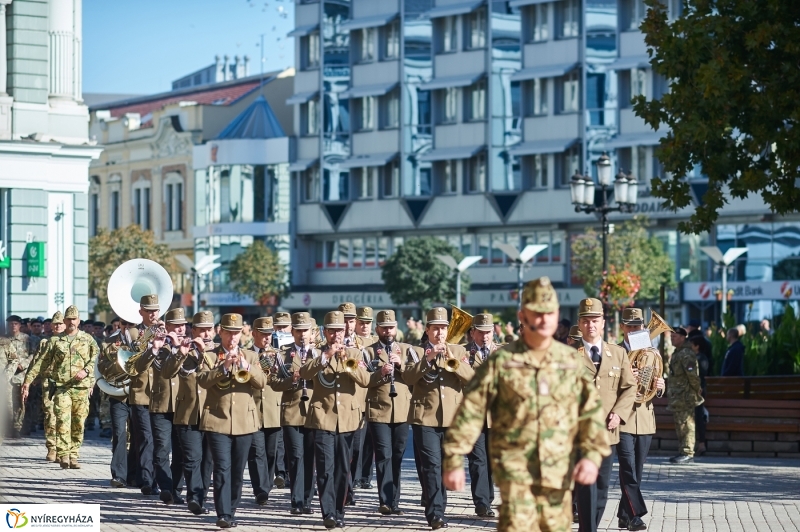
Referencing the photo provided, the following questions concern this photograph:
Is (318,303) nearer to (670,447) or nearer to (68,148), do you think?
(68,148)

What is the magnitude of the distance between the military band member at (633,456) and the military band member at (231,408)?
315cm

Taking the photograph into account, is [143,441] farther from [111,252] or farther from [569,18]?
[111,252]

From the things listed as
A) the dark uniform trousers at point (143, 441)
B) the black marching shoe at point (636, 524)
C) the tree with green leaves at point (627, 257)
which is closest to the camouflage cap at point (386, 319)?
the black marching shoe at point (636, 524)

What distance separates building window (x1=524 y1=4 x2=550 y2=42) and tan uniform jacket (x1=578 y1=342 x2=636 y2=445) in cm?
4994

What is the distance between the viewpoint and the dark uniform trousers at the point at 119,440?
17.6 metres

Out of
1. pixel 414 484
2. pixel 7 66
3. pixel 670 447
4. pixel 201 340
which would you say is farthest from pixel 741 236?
pixel 201 340

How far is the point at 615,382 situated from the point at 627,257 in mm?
41437

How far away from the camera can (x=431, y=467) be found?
1432cm

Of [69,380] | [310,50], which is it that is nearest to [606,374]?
[69,380]

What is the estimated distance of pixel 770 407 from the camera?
21.3 m

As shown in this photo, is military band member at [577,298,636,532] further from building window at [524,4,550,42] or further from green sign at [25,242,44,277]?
building window at [524,4,550,42]

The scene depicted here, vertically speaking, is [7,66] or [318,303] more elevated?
[7,66]

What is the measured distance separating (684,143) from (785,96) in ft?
4.48

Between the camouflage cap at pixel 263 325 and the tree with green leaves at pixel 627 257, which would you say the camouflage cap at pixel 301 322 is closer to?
the camouflage cap at pixel 263 325
